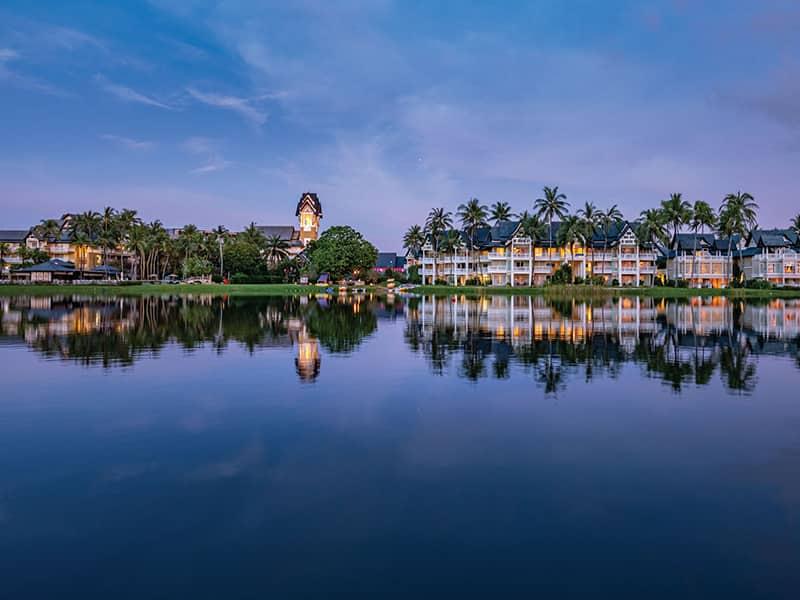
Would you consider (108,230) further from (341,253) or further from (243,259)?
(341,253)

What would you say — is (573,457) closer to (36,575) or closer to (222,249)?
(36,575)

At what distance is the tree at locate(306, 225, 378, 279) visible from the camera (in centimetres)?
11971

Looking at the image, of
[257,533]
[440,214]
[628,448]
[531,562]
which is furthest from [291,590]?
[440,214]

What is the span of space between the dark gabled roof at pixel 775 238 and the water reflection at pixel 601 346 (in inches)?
3429

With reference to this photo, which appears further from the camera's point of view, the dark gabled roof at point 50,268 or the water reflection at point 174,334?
the dark gabled roof at point 50,268

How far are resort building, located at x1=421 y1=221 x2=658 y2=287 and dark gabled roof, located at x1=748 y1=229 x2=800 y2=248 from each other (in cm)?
1937

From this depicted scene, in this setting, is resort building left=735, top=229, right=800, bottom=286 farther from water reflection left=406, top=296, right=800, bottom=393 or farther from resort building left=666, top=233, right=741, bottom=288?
water reflection left=406, top=296, right=800, bottom=393

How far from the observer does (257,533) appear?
7.93 m

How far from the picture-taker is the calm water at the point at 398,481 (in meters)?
6.95

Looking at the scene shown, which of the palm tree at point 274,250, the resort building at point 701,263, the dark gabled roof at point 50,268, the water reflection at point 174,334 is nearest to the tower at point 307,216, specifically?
the palm tree at point 274,250

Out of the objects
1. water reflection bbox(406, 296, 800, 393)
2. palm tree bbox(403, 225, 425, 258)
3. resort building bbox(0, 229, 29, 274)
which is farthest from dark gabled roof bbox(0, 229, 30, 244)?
water reflection bbox(406, 296, 800, 393)

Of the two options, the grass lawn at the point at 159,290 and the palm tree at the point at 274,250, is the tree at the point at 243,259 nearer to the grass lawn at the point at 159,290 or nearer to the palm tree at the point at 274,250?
the palm tree at the point at 274,250

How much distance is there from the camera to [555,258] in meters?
124

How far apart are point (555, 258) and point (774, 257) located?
41.3 m
